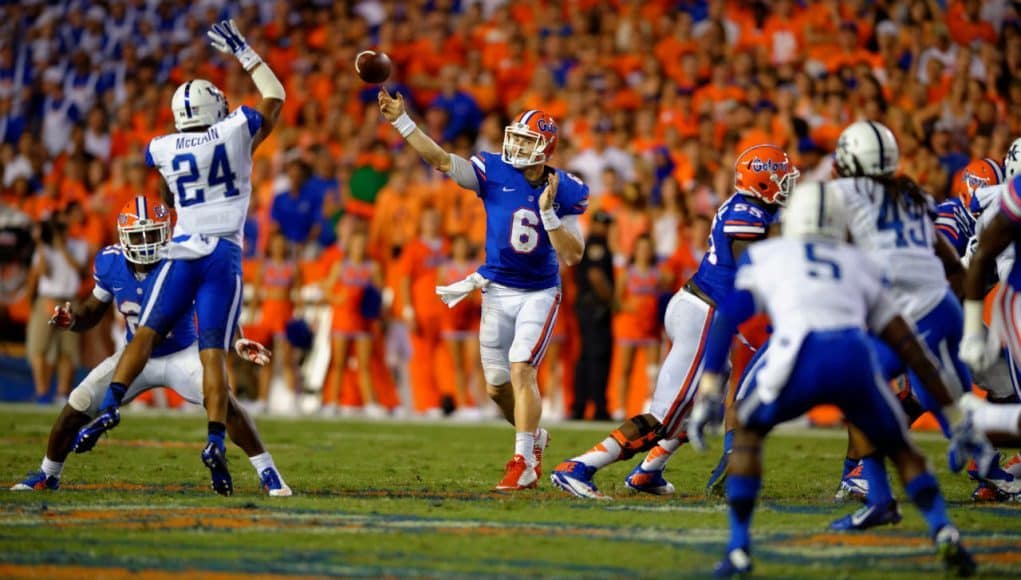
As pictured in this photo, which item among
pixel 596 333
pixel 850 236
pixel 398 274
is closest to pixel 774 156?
pixel 850 236

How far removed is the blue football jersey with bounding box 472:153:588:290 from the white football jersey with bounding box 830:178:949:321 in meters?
1.90

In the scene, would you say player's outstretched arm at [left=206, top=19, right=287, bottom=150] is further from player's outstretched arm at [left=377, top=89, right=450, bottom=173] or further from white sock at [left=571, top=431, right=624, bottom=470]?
white sock at [left=571, top=431, right=624, bottom=470]

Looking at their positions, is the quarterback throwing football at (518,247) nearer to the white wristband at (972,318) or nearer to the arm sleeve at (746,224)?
the arm sleeve at (746,224)

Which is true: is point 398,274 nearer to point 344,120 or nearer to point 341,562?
point 344,120

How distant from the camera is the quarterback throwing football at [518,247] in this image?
759 centimetres

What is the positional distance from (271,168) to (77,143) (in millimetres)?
2315

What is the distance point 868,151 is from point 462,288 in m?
2.63

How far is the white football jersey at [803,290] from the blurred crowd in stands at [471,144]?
275 inches

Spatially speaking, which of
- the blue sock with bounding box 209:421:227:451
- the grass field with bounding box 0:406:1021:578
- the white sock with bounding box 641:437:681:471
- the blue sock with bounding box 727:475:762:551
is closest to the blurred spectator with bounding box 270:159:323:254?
the grass field with bounding box 0:406:1021:578

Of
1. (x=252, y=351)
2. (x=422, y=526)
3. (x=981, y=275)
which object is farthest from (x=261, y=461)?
(x=981, y=275)

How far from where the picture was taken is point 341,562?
4984 mm

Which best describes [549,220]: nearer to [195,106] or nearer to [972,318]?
[195,106]

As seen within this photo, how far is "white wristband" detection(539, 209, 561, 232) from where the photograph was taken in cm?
723

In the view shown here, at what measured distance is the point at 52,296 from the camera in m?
14.2
